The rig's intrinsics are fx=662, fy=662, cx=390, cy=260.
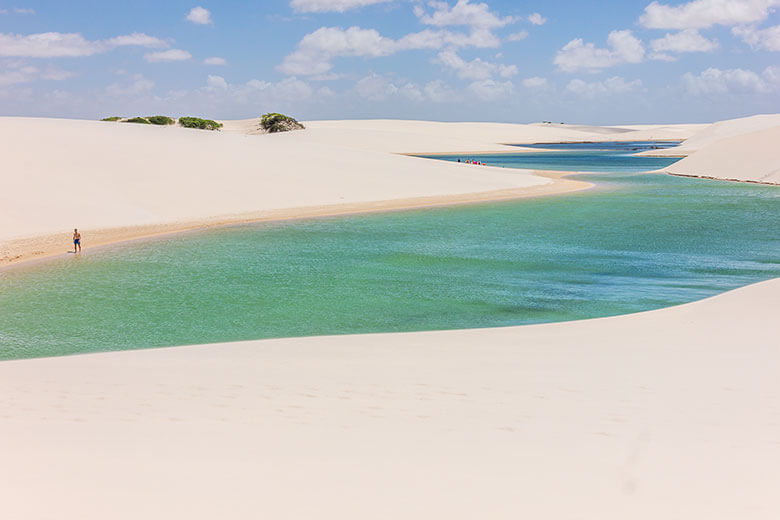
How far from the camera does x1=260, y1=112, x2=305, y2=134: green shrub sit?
121m

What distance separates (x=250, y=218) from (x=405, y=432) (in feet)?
86.0

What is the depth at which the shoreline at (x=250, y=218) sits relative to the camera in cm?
2258

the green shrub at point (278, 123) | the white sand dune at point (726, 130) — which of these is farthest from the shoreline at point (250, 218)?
the green shrub at point (278, 123)

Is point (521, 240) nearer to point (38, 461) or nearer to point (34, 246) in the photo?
point (34, 246)

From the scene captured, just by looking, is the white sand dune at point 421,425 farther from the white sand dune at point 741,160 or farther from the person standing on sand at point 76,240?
the white sand dune at point 741,160

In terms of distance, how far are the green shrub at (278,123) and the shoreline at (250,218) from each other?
258 feet

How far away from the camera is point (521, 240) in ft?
82.4

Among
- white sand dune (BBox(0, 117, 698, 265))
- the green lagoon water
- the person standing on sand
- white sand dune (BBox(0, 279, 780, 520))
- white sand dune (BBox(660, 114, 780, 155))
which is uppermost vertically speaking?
white sand dune (BBox(660, 114, 780, 155))

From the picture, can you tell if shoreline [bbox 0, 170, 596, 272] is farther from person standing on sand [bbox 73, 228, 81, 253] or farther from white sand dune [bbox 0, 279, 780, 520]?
white sand dune [bbox 0, 279, 780, 520]

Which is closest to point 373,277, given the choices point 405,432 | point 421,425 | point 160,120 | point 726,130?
point 421,425

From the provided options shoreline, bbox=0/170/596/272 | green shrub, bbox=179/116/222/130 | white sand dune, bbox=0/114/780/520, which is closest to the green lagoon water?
shoreline, bbox=0/170/596/272

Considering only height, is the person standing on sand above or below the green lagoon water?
above

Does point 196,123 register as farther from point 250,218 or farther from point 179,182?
point 250,218

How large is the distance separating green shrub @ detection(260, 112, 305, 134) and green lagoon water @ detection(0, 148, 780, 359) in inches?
3659
